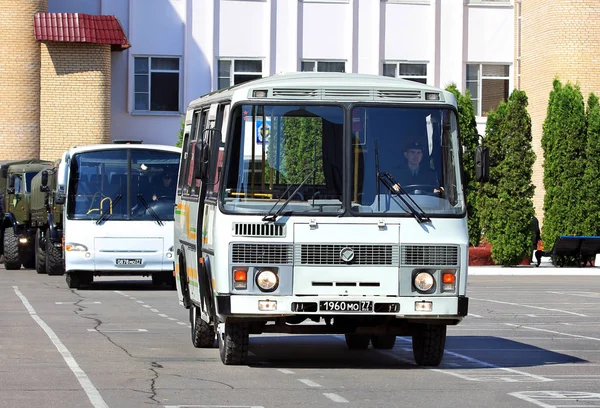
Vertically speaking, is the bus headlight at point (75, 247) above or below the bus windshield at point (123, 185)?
below

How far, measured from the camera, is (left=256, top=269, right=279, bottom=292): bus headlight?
1382cm

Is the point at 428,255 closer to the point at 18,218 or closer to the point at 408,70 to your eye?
the point at 18,218

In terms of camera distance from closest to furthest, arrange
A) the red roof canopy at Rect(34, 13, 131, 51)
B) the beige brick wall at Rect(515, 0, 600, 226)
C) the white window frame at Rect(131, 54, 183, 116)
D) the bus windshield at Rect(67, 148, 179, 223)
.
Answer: the bus windshield at Rect(67, 148, 179, 223) → the beige brick wall at Rect(515, 0, 600, 226) → the red roof canopy at Rect(34, 13, 131, 51) → the white window frame at Rect(131, 54, 183, 116)

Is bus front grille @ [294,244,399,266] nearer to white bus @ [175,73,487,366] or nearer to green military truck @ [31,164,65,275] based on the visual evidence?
white bus @ [175,73,487,366]

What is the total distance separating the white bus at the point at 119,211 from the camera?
95.7 ft

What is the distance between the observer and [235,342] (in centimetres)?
1434

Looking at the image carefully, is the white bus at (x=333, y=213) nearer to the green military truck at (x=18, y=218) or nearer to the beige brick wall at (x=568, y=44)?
the green military truck at (x=18, y=218)

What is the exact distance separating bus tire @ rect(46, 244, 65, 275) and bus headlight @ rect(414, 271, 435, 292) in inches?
837

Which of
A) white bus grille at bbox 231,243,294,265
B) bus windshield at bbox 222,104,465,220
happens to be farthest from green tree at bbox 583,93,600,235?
white bus grille at bbox 231,243,294,265

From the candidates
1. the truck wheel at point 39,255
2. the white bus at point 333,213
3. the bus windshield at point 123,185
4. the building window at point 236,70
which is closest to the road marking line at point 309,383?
the white bus at point 333,213

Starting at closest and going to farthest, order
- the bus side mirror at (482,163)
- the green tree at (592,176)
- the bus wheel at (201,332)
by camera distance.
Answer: the bus side mirror at (482,163) → the bus wheel at (201,332) → the green tree at (592,176)

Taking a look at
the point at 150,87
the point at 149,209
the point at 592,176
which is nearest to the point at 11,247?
the point at 149,209

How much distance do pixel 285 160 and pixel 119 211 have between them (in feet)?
51.5

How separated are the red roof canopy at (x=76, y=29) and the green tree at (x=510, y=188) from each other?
12.5 m
